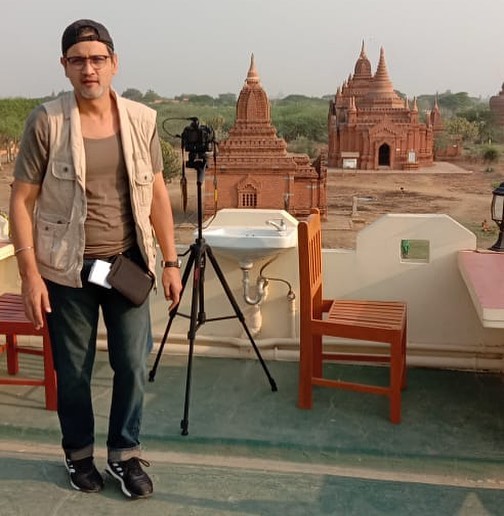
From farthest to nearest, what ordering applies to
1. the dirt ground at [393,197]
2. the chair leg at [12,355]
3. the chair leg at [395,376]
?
the dirt ground at [393,197] < the chair leg at [12,355] < the chair leg at [395,376]

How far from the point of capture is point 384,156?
3538 centimetres

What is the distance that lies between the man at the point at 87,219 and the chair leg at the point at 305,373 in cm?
89

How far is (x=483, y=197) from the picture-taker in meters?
26.4

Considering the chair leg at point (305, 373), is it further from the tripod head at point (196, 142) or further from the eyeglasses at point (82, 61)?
the eyeglasses at point (82, 61)

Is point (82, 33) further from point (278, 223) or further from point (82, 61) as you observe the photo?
point (278, 223)

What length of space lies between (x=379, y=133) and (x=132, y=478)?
33.7m

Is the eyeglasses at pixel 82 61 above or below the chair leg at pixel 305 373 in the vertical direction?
above

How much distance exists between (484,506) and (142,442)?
1240mm

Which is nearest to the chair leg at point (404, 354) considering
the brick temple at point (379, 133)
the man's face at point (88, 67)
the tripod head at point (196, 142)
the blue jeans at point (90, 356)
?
the tripod head at point (196, 142)

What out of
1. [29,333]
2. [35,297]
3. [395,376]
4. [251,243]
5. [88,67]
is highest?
[88,67]

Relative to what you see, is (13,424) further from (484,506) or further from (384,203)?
(384,203)

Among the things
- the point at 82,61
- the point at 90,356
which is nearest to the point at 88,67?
the point at 82,61

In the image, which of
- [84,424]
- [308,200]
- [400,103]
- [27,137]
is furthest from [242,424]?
[400,103]

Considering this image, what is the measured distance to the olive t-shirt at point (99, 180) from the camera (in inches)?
73.0
